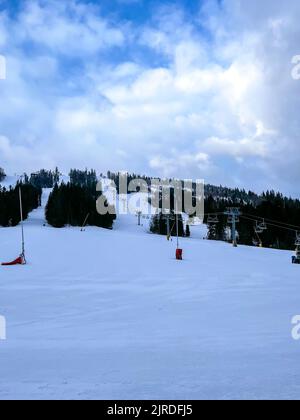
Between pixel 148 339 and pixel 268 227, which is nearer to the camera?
pixel 148 339

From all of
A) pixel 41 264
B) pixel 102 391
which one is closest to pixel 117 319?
pixel 102 391

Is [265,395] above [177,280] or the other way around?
above

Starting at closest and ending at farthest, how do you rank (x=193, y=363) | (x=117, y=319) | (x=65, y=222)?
(x=193, y=363)
(x=117, y=319)
(x=65, y=222)

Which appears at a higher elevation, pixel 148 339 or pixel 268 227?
pixel 148 339

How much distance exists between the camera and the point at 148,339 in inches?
271

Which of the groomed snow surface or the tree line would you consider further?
the tree line

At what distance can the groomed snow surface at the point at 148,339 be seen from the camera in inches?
179

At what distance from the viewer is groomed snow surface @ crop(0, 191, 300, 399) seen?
4.54 meters

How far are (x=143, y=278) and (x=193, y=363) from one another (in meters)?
11.1

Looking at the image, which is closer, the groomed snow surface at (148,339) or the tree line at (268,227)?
the groomed snow surface at (148,339)
